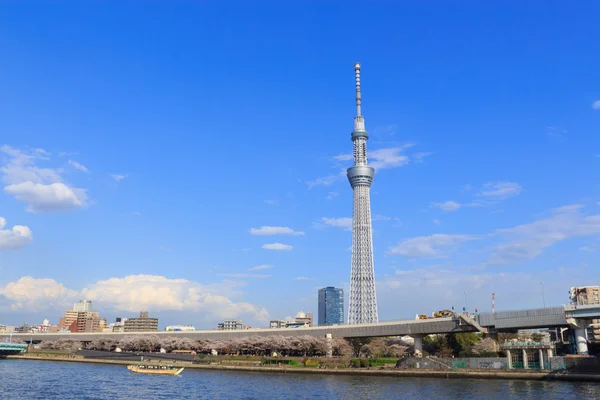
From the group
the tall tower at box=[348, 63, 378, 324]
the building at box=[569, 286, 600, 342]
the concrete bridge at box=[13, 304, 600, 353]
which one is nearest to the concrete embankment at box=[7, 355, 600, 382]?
A: the concrete bridge at box=[13, 304, 600, 353]

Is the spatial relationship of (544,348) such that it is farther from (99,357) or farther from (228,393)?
(99,357)

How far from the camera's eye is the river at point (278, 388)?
49.9 meters

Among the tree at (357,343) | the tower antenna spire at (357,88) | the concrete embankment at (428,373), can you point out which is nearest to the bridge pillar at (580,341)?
the concrete embankment at (428,373)

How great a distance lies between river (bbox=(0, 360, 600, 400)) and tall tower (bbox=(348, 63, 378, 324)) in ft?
279

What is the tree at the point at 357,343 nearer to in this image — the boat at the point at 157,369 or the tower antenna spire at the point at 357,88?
the boat at the point at 157,369

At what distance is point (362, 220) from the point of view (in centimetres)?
16088

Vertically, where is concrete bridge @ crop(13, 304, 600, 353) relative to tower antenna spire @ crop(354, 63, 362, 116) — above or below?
below

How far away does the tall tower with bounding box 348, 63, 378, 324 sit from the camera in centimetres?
15562

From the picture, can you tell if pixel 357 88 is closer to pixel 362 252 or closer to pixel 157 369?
pixel 362 252

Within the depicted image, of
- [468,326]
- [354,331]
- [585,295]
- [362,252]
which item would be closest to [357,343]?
[354,331]

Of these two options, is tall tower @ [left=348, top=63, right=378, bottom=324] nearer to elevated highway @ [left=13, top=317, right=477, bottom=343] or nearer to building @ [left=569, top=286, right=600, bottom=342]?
elevated highway @ [left=13, top=317, right=477, bottom=343]

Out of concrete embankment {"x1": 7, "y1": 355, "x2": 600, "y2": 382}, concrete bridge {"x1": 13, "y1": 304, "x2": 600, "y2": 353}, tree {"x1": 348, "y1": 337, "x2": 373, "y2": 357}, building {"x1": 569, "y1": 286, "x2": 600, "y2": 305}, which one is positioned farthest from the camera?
building {"x1": 569, "y1": 286, "x2": 600, "y2": 305}

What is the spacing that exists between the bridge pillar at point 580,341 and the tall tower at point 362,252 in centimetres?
7850

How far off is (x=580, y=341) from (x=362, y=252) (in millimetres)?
84761
